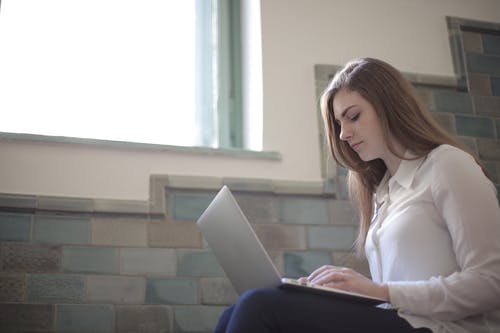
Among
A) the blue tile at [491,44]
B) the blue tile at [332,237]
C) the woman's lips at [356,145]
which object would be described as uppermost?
the blue tile at [491,44]

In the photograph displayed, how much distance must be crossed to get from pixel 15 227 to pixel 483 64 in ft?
6.49

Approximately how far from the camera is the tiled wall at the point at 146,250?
2.02m

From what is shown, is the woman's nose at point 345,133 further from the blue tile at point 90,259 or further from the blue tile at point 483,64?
the blue tile at point 483,64

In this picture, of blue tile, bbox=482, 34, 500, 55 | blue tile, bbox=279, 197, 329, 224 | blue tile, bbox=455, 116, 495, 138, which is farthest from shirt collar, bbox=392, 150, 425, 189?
blue tile, bbox=482, 34, 500, 55

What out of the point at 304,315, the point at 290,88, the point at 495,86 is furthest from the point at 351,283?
the point at 495,86

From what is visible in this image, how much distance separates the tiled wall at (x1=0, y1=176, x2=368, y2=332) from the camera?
2.01 metres

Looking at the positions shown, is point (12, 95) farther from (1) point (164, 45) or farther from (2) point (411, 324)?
(2) point (411, 324)

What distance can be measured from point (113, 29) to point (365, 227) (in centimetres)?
137

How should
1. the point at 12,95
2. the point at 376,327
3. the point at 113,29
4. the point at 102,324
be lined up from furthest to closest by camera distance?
1. the point at 113,29
2. the point at 12,95
3. the point at 102,324
4. the point at 376,327

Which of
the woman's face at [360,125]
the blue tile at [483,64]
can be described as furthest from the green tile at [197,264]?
the blue tile at [483,64]

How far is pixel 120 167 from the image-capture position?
2193mm

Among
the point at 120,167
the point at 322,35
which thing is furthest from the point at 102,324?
the point at 322,35

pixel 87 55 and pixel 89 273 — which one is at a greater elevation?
pixel 87 55

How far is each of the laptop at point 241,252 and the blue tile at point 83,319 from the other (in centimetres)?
61
